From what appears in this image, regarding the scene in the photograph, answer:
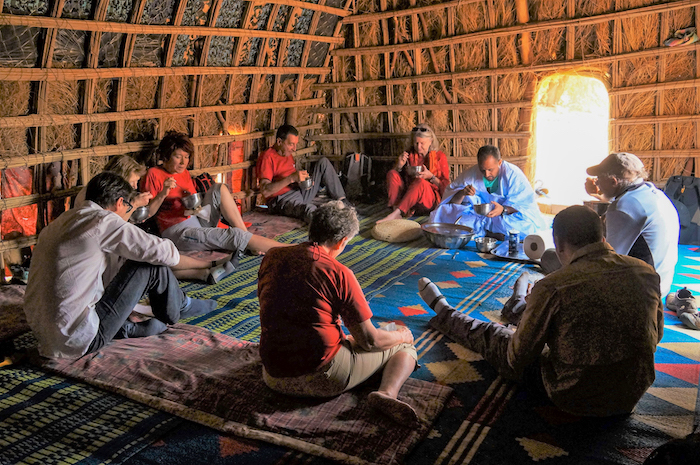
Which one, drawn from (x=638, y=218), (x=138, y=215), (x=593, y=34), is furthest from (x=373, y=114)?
(x=638, y=218)

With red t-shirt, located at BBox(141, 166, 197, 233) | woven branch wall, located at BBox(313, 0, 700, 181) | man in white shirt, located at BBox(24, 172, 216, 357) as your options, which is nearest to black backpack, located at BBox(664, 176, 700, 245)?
woven branch wall, located at BBox(313, 0, 700, 181)

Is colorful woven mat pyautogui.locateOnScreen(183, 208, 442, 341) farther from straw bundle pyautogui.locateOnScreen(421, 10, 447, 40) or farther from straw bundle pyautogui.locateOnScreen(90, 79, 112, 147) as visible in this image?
straw bundle pyautogui.locateOnScreen(421, 10, 447, 40)

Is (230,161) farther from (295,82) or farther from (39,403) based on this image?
(39,403)

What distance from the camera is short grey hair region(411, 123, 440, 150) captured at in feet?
24.0

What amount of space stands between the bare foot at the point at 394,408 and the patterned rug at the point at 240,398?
39 mm

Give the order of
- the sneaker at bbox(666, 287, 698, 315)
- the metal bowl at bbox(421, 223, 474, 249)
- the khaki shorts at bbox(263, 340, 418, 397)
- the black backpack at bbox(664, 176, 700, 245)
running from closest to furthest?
the khaki shorts at bbox(263, 340, 418, 397), the sneaker at bbox(666, 287, 698, 315), the metal bowl at bbox(421, 223, 474, 249), the black backpack at bbox(664, 176, 700, 245)

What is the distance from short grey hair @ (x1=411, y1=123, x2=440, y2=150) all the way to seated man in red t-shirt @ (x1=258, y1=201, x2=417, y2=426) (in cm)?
460

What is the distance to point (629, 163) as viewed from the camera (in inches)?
162

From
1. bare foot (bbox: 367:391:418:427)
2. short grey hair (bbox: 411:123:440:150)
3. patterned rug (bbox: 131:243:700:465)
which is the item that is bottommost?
patterned rug (bbox: 131:243:700:465)

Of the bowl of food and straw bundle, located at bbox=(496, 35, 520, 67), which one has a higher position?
straw bundle, located at bbox=(496, 35, 520, 67)

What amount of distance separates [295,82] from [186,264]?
3.81m

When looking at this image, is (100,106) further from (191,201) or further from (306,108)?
(306,108)

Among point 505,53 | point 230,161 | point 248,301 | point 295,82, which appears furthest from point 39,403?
point 505,53

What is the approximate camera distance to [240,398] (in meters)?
3.08
